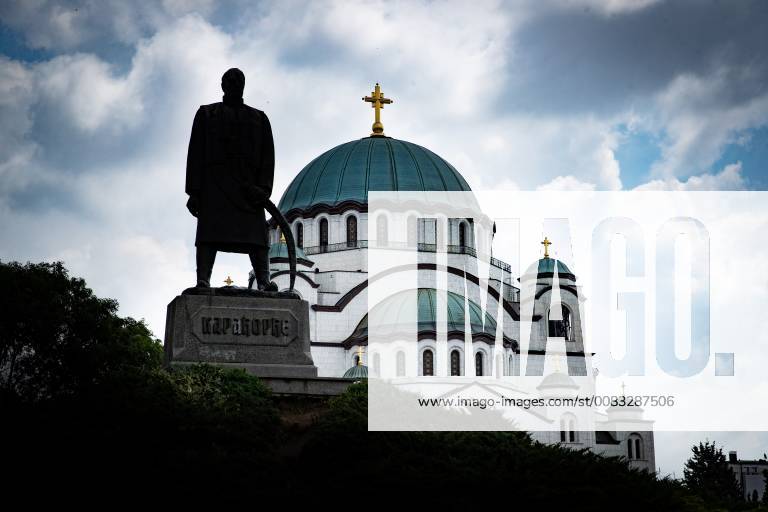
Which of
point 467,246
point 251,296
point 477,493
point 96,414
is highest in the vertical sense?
point 467,246

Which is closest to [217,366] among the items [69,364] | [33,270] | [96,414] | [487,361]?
[96,414]

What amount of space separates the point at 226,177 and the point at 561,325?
38690 millimetres

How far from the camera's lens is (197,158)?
1530 cm

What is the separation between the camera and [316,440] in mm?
11969

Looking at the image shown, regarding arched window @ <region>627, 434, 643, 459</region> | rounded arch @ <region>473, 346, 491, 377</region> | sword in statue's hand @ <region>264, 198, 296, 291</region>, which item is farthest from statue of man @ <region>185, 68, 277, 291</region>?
arched window @ <region>627, 434, 643, 459</region>

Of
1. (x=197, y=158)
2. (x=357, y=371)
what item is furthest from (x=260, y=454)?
(x=357, y=371)

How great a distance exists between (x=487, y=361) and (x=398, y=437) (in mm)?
34200

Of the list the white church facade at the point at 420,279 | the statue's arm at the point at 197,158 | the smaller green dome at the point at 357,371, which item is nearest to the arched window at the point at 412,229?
the white church facade at the point at 420,279

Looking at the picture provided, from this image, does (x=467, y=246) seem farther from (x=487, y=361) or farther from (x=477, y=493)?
(x=477, y=493)

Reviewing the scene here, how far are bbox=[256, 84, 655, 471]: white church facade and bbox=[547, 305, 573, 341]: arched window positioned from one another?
0.04 metres

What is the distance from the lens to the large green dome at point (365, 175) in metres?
50.6

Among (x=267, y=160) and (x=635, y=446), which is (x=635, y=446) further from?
(x=267, y=160)

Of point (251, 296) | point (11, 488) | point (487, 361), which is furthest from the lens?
point (487, 361)

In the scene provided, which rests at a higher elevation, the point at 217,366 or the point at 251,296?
the point at 251,296
